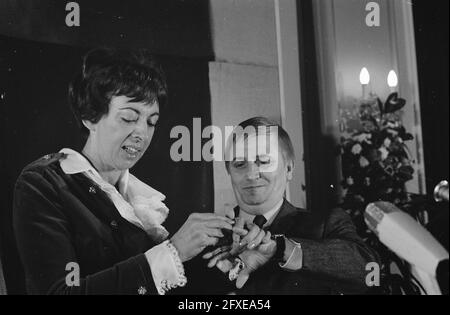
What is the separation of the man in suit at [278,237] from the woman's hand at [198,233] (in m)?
0.05

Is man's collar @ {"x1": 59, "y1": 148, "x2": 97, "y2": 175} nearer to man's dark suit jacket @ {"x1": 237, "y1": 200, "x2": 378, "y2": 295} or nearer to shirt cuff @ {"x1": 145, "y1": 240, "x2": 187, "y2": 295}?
shirt cuff @ {"x1": 145, "y1": 240, "x2": 187, "y2": 295}

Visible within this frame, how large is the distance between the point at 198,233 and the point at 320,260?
44 centimetres

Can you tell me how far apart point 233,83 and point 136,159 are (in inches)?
17.6

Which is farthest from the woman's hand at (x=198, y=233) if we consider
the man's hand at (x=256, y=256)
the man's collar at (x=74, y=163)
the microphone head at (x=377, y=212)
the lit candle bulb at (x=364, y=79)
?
the lit candle bulb at (x=364, y=79)

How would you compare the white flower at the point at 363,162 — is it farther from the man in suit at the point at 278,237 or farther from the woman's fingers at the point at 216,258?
the woman's fingers at the point at 216,258

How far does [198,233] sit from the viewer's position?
2102 mm

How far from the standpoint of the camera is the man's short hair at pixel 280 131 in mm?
2158

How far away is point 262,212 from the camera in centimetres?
214

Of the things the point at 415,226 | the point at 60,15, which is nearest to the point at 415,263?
the point at 415,226

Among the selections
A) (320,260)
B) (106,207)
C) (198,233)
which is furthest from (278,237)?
(106,207)

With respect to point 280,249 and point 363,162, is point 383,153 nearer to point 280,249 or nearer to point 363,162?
point 363,162

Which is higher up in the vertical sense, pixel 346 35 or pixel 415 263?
pixel 346 35

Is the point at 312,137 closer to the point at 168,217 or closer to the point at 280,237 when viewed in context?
the point at 280,237
